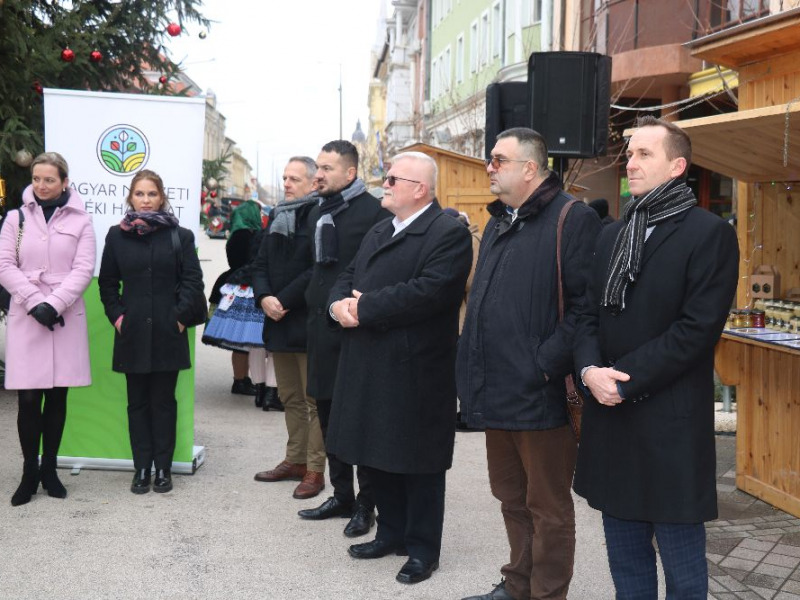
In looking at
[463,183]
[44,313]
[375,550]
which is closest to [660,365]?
[375,550]

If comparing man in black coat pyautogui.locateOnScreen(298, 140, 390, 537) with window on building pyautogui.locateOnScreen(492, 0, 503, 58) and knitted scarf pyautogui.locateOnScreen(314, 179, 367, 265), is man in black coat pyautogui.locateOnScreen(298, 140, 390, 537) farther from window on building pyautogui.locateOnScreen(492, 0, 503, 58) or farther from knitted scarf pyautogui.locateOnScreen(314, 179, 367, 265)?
window on building pyautogui.locateOnScreen(492, 0, 503, 58)

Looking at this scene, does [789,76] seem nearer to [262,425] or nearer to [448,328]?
[448,328]

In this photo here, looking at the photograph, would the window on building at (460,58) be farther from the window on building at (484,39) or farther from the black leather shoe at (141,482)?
the black leather shoe at (141,482)

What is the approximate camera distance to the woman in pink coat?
224 inches

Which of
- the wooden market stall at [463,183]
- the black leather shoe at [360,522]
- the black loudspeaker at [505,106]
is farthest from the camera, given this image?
the wooden market stall at [463,183]

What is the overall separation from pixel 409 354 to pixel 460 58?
3012cm

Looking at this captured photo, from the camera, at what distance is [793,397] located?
5969 mm

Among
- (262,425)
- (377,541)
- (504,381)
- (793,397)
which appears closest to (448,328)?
(504,381)

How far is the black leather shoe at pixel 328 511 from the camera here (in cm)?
556

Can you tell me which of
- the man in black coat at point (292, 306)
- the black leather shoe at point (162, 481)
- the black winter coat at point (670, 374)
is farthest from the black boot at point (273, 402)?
the black winter coat at point (670, 374)

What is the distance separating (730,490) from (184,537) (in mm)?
3619

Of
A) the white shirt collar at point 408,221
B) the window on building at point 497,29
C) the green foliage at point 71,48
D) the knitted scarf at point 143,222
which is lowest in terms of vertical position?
the white shirt collar at point 408,221

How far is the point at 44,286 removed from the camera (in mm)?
5758

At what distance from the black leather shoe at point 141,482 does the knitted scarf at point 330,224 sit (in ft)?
5.91
